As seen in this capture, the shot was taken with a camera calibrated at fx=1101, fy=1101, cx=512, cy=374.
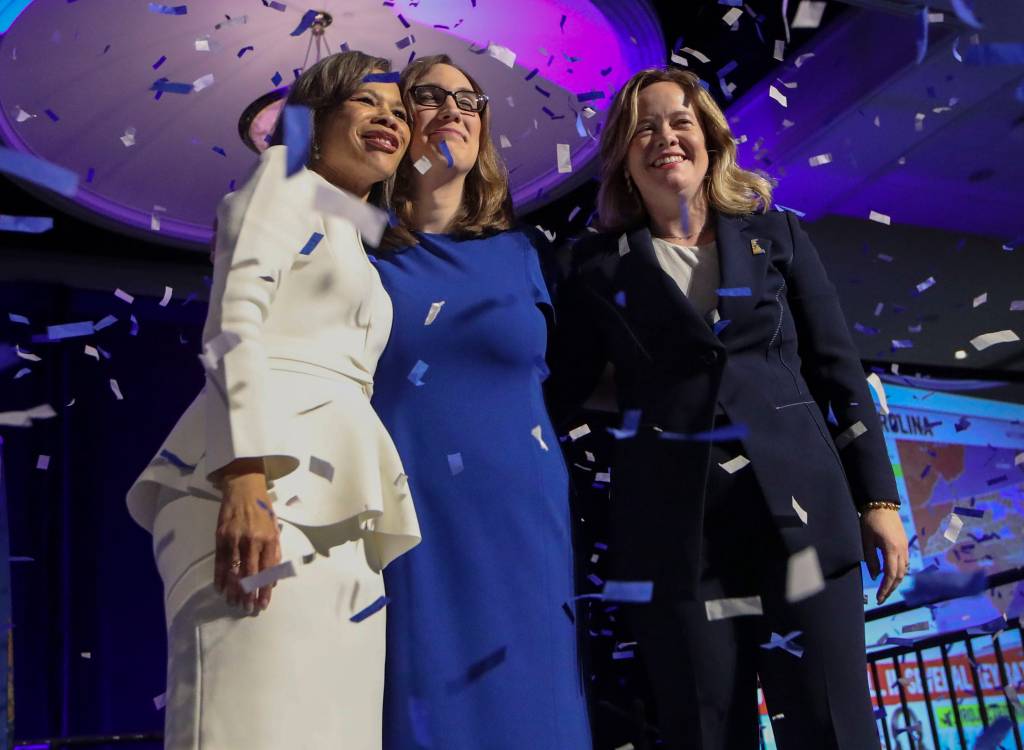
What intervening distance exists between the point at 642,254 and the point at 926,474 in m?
4.26

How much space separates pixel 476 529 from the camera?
1643 mm

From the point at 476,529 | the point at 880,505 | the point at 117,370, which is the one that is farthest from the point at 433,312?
the point at 117,370

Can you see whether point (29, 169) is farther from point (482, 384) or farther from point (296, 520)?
point (482, 384)

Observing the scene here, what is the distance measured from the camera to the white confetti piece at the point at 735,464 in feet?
5.16

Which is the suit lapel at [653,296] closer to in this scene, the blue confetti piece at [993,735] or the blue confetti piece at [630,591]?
the blue confetti piece at [630,591]

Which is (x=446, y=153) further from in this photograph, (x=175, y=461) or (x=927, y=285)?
(x=927, y=285)

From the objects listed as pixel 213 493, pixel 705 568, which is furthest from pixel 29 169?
pixel 705 568

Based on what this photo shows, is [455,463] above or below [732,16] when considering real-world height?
below

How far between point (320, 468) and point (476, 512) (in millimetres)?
333

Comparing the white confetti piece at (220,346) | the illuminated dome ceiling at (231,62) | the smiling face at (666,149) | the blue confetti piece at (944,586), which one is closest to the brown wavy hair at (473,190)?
the smiling face at (666,149)

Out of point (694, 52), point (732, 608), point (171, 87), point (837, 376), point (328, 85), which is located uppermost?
point (694, 52)

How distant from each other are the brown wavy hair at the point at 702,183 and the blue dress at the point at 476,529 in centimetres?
25

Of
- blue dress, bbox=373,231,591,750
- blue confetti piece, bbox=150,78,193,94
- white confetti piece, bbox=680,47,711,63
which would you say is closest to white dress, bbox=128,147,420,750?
blue dress, bbox=373,231,591,750

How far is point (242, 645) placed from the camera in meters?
1.23
